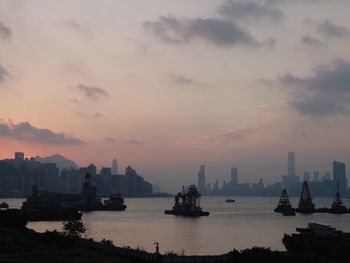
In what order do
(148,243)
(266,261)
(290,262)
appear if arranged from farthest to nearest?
(148,243) < (290,262) < (266,261)

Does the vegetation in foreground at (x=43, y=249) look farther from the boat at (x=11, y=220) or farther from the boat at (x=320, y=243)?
the boat at (x=320, y=243)

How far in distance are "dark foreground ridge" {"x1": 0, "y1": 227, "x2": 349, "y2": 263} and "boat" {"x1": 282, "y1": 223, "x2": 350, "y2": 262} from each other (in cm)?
58

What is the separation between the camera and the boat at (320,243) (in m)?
71.1

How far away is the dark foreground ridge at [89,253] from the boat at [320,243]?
0.58m

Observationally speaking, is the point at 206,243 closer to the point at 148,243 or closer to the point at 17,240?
the point at 148,243

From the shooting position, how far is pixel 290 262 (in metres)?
55.8

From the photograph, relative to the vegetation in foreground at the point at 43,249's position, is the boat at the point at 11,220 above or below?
above

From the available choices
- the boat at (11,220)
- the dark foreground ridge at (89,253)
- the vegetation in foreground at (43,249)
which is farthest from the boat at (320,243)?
the boat at (11,220)

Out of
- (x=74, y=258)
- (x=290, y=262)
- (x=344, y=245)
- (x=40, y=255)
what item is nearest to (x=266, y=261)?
(x=290, y=262)

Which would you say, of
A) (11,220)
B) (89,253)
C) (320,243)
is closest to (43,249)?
(89,253)

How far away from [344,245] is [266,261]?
99.0ft

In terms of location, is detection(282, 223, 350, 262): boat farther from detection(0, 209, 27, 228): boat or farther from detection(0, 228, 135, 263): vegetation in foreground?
detection(0, 209, 27, 228): boat

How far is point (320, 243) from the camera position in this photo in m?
82.6

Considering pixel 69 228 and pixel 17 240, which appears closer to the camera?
pixel 17 240
